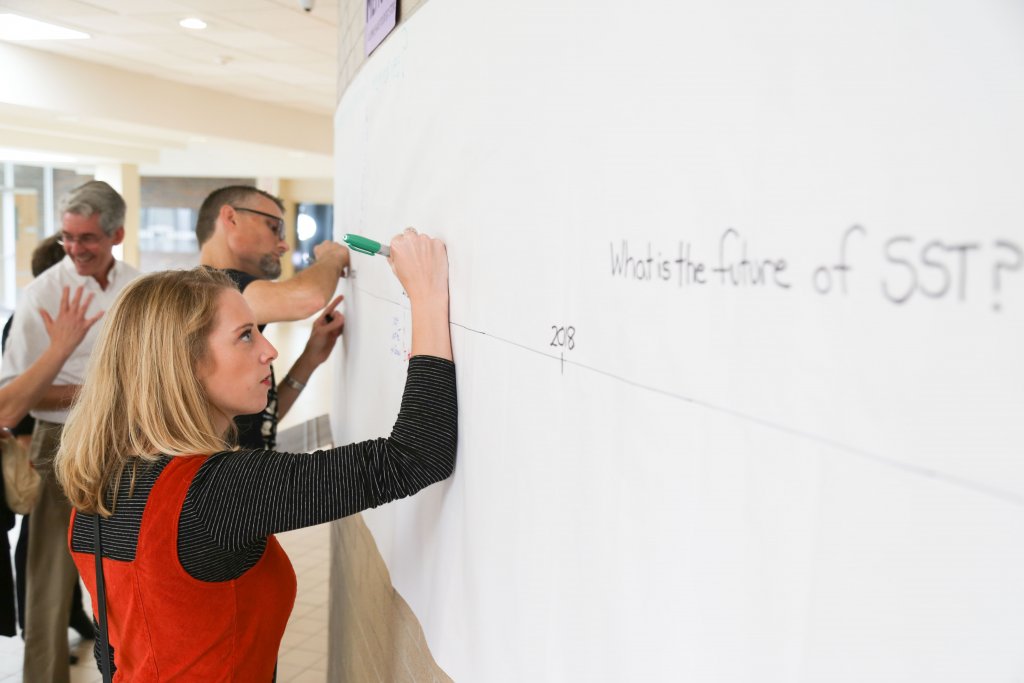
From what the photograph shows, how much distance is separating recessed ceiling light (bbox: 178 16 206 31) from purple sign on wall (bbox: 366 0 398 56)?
4.70m

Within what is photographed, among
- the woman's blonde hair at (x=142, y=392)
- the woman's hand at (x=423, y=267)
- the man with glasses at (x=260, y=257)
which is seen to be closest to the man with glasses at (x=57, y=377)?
the man with glasses at (x=260, y=257)

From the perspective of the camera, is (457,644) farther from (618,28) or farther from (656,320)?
(618,28)

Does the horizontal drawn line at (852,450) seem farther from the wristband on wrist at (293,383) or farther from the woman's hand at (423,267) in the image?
the wristband on wrist at (293,383)

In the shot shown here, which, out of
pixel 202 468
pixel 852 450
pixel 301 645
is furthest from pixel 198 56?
pixel 852 450

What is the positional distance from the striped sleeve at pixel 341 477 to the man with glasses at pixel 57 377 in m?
2.09

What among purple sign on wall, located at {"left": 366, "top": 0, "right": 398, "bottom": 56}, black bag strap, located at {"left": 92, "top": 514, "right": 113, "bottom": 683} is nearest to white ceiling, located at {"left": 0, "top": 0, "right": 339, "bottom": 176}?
purple sign on wall, located at {"left": 366, "top": 0, "right": 398, "bottom": 56}

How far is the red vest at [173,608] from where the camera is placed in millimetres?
1223

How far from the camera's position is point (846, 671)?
44 centimetres

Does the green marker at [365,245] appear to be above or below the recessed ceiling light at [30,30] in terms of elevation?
below

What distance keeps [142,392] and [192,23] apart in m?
5.52

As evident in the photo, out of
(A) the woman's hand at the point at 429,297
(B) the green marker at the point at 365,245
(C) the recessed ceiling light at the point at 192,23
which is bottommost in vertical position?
(A) the woman's hand at the point at 429,297

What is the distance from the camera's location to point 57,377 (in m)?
3.04

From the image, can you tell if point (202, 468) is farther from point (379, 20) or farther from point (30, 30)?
point (30, 30)

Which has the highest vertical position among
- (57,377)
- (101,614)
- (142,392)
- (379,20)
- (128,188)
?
(128,188)
